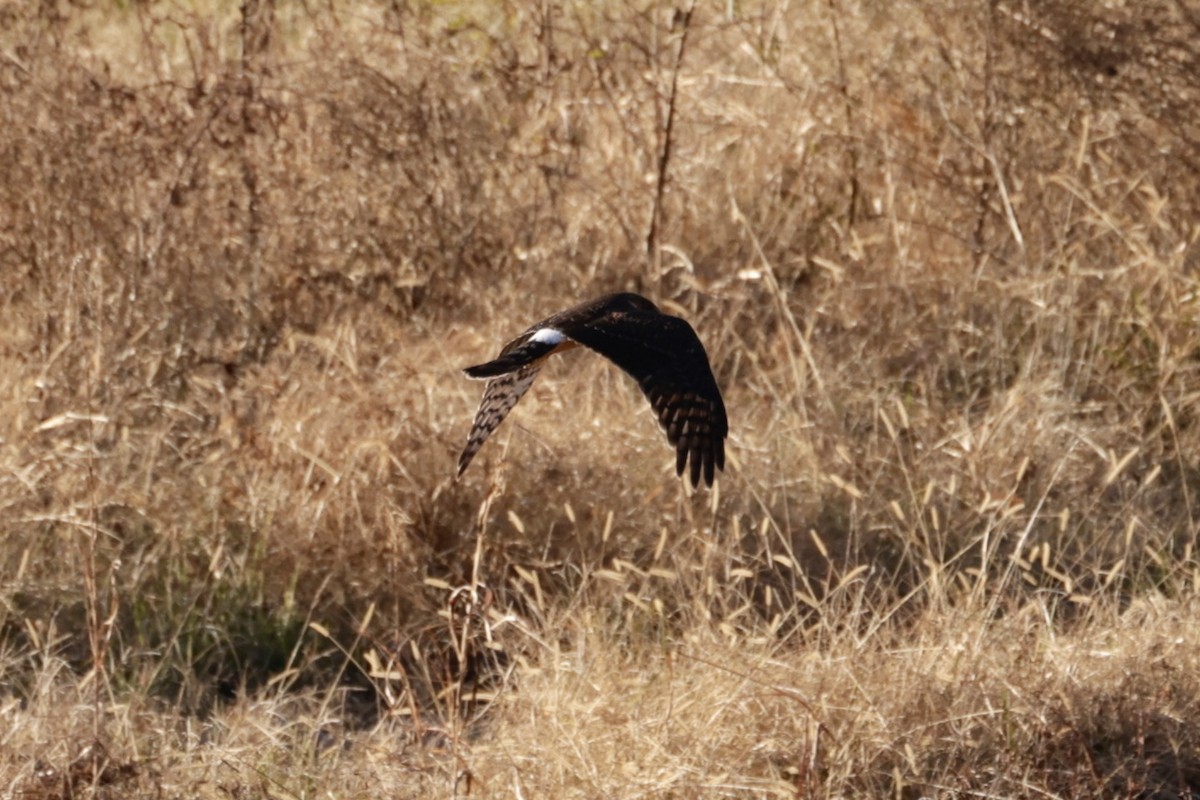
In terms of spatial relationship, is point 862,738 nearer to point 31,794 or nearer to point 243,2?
point 31,794

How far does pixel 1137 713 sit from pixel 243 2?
12.2 feet

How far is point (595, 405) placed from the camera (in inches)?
227

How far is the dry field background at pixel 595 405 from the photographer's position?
14.0 ft

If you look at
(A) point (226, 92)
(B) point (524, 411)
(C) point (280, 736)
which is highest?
(A) point (226, 92)

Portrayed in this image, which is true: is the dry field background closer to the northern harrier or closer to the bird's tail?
the bird's tail

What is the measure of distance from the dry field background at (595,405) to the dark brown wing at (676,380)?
509 mm

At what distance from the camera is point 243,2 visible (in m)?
6.32

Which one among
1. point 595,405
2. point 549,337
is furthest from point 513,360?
point 595,405

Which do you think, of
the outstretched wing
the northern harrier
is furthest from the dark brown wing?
the outstretched wing

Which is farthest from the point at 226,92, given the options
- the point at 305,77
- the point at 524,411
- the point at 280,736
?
the point at 280,736

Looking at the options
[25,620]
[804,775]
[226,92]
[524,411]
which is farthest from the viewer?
[226,92]

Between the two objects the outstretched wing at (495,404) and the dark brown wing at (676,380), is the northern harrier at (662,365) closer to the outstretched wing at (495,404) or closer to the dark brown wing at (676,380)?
the dark brown wing at (676,380)

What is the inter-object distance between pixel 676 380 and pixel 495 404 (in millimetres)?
797

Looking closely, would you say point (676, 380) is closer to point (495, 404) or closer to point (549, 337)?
point (549, 337)
